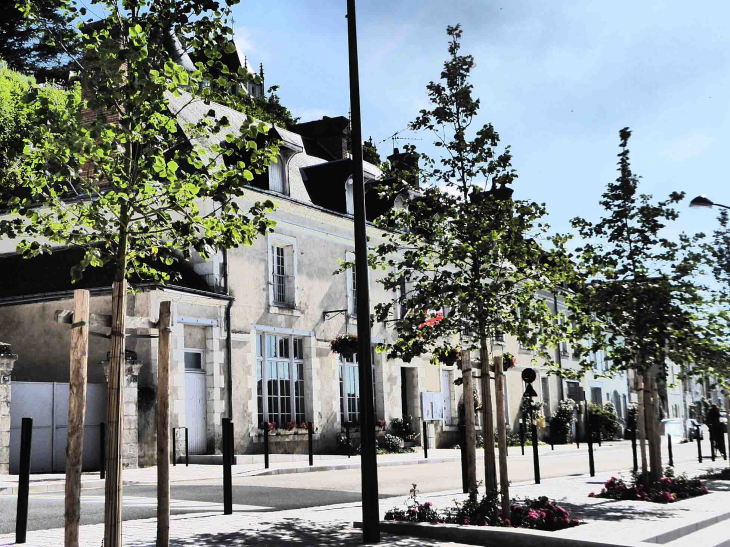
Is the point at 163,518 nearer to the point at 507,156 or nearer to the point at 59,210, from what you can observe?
the point at 59,210

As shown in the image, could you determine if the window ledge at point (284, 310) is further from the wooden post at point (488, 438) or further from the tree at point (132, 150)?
the tree at point (132, 150)

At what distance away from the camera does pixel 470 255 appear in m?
9.23

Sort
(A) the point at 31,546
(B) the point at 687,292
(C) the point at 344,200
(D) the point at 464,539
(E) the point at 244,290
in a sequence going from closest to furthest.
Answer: (A) the point at 31,546 < (D) the point at 464,539 < (B) the point at 687,292 < (E) the point at 244,290 < (C) the point at 344,200

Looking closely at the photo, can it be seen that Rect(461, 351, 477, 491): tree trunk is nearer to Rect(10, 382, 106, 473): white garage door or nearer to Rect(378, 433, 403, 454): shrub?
Rect(10, 382, 106, 473): white garage door

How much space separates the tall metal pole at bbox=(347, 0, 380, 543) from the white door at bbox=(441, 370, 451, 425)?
22547 millimetres

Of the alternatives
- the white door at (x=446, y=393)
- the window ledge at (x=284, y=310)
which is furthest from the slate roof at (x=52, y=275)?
the white door at (x=446, y=393)

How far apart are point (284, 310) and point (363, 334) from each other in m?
15.8

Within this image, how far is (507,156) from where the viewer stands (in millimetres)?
9250

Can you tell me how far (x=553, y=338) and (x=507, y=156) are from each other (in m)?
2.14

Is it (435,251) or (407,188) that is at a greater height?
(407,188)

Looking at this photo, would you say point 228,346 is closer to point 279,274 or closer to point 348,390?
point 279,274

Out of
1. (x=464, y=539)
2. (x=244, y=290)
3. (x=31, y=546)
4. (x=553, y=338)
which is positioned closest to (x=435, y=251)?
(x=553, y=338)

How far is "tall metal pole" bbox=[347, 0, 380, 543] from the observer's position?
749 centimetres

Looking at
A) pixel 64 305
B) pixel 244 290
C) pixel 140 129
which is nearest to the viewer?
pixel 140 129
